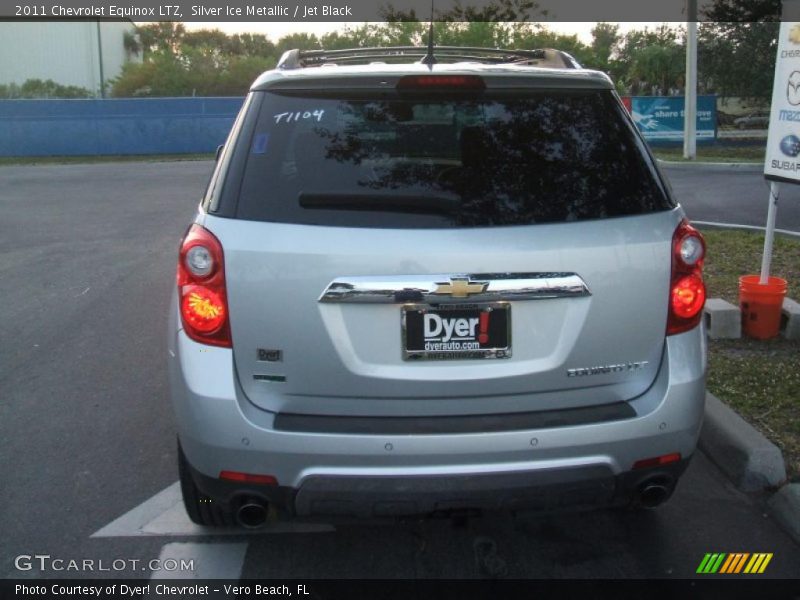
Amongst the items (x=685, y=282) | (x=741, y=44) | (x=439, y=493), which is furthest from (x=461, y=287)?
(x=741, y=44)

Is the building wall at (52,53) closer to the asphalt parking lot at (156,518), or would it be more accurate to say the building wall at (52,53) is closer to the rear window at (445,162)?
the asphalt parking lot at (156,518)

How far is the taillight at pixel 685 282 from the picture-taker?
312 cm

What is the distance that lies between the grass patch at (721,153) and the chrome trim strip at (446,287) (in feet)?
61.5

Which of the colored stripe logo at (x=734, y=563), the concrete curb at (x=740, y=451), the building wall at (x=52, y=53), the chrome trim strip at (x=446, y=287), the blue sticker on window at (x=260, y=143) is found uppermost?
the building wall at (x=52, y=53)

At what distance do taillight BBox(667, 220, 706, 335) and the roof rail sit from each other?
1086mm

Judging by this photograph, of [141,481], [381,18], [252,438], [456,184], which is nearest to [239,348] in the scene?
[252,438]

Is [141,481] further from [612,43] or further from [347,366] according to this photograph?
[612,43]

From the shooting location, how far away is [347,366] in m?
2.95

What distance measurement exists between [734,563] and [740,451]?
0.83 metres

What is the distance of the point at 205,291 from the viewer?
3021 mm

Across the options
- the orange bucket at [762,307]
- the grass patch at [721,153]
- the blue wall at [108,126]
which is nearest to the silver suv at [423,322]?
the orange bucket at [762,307]

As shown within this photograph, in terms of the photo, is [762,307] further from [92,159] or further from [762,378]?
[92,159]

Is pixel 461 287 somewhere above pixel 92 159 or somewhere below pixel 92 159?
above

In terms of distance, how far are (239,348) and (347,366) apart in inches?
14.5
